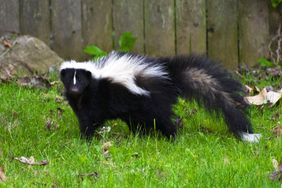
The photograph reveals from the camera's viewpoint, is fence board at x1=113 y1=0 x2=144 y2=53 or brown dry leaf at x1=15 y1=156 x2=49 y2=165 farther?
fence board at x1=113 y1=0 x2=144 y2=53

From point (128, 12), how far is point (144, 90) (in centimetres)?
335

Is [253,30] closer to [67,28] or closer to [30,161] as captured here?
[67,28]

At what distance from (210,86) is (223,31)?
10.8 feet

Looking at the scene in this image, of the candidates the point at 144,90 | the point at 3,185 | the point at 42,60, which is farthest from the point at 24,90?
the point at 3,185

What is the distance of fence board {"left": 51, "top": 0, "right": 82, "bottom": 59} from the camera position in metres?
10.4

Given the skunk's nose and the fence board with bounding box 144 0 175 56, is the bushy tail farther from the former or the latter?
the fence board with bounding box 144 0 175 56

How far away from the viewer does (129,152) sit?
6.32 metres

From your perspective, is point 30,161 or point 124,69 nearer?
point 30,161

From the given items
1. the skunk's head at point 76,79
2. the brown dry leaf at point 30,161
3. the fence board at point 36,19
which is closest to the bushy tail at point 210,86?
the skunk's head at point 76,79

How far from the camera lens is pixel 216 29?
34.5ft

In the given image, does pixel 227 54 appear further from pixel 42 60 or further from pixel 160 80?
pixel 160 80

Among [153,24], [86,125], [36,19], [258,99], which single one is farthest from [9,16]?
[258,99]

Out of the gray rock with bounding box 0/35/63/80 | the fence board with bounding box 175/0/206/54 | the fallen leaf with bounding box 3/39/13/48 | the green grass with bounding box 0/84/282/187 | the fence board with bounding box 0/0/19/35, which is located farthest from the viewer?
the fence board with bounding box 175/0/206/54

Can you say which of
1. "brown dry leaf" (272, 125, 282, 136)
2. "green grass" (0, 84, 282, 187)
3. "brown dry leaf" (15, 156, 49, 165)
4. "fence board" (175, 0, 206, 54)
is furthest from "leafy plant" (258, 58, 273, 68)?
"brown dry leaf" (15, 156, 49, 165)
